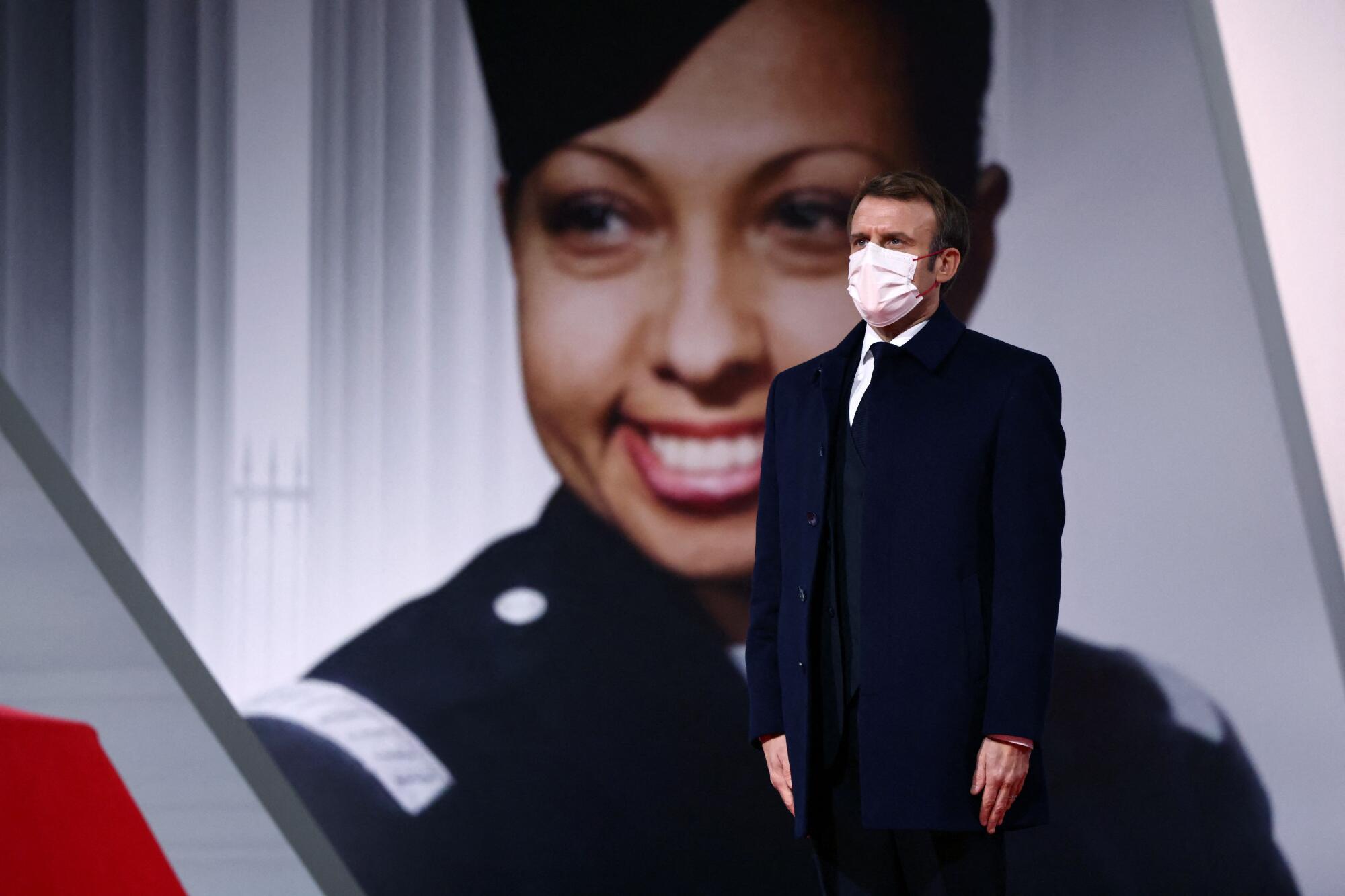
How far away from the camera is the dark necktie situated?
1368 mm

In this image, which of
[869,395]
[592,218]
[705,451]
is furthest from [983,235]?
[869,395]

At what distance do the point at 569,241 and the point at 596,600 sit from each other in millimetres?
773

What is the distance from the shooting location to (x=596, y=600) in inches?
110

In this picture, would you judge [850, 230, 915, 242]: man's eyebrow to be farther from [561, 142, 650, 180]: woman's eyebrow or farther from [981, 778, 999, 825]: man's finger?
[561, 142, 650, 180]: woman's eyebrow

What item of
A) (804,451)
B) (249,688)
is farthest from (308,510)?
(804,451)

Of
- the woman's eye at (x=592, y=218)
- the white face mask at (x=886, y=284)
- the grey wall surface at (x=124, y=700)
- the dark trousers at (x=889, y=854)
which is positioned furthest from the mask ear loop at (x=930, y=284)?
the grey wall surface at (x=124, y=700)

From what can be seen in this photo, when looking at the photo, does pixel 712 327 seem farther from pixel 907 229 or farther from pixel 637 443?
pixel 907 229

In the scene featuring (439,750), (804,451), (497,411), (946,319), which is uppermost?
(497,411)

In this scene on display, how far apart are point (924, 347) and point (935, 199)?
17cm

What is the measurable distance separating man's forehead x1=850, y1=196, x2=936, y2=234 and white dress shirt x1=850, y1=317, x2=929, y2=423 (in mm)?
101

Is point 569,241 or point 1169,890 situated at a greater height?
point 569,241

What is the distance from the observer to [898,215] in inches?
55.5

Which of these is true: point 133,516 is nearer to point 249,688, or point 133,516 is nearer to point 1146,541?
point 249,688

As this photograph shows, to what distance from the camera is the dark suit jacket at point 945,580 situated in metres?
1.29
